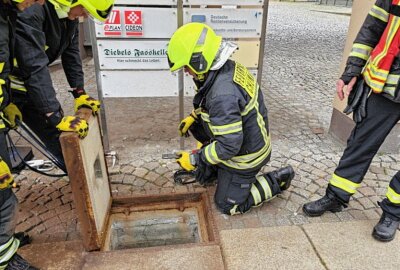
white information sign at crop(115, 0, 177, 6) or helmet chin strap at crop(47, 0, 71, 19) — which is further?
white information sign at crop(115, 0, 177, 6)

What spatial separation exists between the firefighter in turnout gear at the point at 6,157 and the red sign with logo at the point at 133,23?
4.65ft

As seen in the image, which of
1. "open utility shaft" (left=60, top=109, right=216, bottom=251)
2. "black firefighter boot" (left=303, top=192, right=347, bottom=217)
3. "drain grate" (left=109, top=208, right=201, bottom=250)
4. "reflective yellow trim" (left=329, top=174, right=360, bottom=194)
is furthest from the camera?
"drain grate" (left=109, top=208, right=201, bottom=250)

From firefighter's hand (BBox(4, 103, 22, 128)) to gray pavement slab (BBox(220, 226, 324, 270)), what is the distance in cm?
176

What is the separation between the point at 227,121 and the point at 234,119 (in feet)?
0.17

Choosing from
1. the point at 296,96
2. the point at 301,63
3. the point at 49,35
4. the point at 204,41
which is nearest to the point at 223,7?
the point at 204,41

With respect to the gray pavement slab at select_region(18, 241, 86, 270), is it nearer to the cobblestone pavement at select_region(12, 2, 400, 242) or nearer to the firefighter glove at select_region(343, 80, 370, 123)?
the cobblestone pavement at select_region(12, 2, 400, 242)

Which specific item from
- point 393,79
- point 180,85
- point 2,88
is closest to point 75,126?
point 2,88

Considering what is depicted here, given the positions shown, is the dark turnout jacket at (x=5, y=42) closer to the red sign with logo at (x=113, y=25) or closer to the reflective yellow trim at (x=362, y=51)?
the red sign with logo at (x=113, y=25)

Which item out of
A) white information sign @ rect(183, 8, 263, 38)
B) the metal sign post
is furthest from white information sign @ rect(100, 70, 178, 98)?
white information sign @ rect(183, 8, 263, 38)

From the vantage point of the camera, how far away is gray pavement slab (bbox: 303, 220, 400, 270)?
2.41m

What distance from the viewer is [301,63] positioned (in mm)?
8062

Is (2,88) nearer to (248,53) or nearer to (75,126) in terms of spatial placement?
(75,126)

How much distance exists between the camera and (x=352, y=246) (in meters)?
2.56

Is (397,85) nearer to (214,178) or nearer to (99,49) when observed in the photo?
(214,178)
